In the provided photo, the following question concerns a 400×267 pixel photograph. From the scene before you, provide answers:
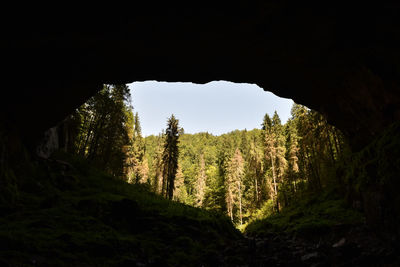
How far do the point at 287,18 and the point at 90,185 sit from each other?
53.2ft

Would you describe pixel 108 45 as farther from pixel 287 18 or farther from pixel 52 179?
pixel 52 179

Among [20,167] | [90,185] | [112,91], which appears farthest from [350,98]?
[112,91]

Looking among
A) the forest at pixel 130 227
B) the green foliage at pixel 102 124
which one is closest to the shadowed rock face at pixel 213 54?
the forest at pixel 130 227

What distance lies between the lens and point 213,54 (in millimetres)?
10008

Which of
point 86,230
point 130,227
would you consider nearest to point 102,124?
point 130,227

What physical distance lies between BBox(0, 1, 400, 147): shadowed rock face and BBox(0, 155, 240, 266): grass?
409 cm

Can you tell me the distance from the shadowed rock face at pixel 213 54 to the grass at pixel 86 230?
161 inches

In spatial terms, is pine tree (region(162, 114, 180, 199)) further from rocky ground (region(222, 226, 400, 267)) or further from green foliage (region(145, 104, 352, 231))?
rocky ground (region(222, 226, 400, 267))

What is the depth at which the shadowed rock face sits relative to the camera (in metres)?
6.73

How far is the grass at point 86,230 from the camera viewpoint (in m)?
5.57

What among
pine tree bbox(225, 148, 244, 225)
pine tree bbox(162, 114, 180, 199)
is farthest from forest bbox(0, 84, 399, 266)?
pine tree bbox(225, 148, 244, 225)

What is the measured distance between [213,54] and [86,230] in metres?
9.21

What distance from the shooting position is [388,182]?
25.9 feet

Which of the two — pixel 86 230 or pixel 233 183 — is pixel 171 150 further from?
pixel 86 230
